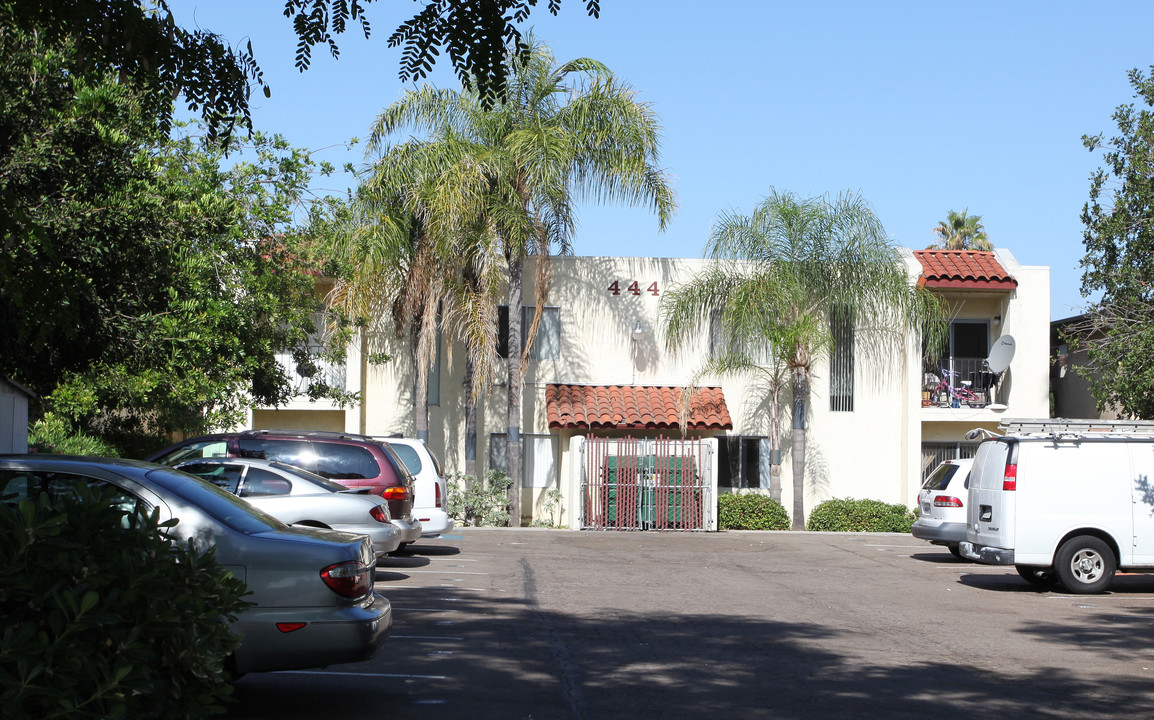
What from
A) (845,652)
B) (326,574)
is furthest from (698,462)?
(326,574)

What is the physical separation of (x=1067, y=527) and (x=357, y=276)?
47.3ft

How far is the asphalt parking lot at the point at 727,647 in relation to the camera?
25.4ft

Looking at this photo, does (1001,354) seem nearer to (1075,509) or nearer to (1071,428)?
(1071,428)

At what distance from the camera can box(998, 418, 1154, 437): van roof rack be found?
600 inches

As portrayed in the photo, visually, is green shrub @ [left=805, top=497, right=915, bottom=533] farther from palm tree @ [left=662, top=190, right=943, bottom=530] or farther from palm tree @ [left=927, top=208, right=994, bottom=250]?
palm tree @ [left=927, top=208, right=994, bottom=250]

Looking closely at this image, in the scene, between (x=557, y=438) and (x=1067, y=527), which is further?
(x=557, y=438)

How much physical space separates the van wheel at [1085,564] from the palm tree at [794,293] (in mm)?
10982

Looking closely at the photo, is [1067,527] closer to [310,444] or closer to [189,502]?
[310,444]

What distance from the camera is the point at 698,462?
984 inches

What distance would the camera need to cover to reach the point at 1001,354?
26.7 meters

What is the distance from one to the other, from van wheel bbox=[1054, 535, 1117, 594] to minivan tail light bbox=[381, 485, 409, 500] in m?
8.29

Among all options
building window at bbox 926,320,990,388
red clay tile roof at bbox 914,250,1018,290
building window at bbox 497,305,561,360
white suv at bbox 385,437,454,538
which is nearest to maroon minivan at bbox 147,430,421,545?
white suv at bbox 385,437,454,538

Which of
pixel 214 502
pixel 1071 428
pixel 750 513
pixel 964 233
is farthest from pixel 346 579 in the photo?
pixel 964 233

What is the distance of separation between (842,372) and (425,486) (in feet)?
46.2
